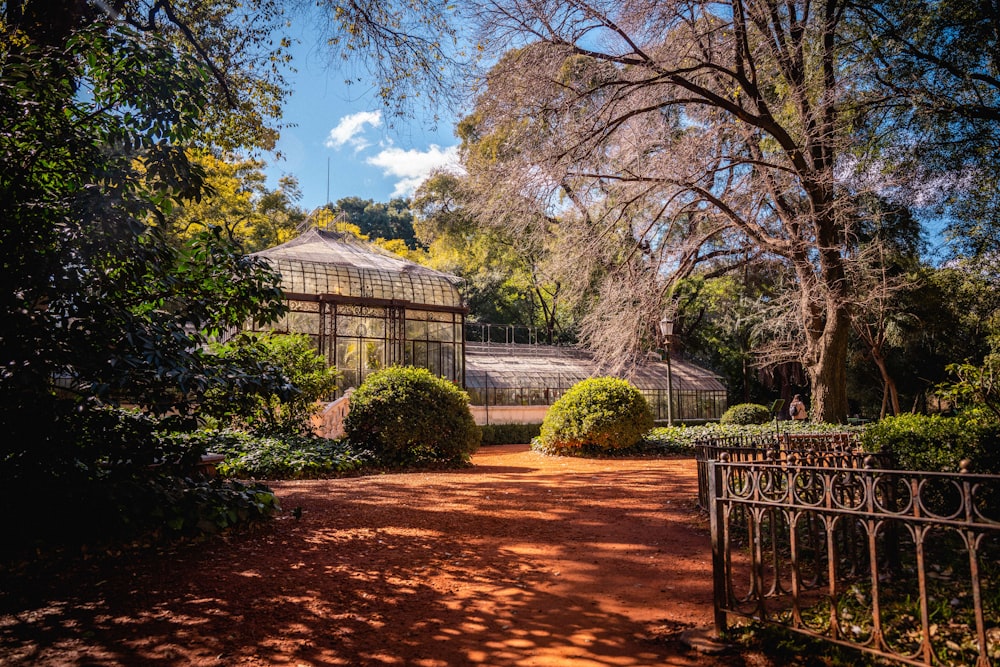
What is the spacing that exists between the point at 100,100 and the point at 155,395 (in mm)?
2603

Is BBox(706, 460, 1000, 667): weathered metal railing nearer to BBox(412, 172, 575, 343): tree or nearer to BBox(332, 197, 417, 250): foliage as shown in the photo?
BBox(412, 172, 575, 343): tree

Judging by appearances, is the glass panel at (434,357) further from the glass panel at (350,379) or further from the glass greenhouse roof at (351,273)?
the glass panel at (350,379)

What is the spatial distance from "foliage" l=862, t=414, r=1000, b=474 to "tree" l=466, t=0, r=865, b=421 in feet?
19.8

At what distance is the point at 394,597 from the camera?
4.48m

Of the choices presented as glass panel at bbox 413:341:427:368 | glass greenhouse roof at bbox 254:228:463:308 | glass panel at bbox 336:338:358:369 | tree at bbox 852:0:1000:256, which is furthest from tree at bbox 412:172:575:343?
tree at bbox 852:0:1000:256

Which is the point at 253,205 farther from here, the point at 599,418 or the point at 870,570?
the point at 870,570

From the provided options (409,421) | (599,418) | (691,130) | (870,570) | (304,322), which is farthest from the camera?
(304,322)

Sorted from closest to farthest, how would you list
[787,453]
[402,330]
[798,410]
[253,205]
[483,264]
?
[787,453] → [798,410] → [402,330] → [253,205] → [483,264]

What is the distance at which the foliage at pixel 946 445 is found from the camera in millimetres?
6117

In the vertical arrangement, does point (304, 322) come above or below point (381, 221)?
below

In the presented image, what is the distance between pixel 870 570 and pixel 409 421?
29.6 feet

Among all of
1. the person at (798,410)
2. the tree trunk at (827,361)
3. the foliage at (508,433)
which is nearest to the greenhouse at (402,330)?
the foliage at (508,433)

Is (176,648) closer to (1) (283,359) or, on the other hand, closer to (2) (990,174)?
(1) (283,359)

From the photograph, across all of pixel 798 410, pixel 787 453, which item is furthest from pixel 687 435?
pixel 787 453
